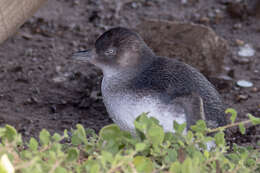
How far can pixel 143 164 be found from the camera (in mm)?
1733

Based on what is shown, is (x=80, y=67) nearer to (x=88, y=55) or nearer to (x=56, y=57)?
(x=56, y=57)

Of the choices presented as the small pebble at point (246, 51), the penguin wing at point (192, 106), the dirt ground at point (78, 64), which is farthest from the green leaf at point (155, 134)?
the small pebble at point (246, 51)

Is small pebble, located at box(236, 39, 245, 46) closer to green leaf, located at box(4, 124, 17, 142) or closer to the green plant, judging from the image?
the green plant

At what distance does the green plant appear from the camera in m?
1.62

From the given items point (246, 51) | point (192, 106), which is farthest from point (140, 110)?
point (246, 51)

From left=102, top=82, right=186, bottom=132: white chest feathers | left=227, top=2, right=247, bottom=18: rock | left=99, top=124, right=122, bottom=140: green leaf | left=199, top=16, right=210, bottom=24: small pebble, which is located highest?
left=99, top=124, right=122, bottom=140: green leaf

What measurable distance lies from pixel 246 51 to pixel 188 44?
3.35ft

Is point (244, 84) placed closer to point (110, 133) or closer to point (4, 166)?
point (110, 133)

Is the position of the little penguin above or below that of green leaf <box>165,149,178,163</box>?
below

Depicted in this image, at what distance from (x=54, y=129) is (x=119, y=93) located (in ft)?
4.98

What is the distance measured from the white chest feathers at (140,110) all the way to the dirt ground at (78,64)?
151cm

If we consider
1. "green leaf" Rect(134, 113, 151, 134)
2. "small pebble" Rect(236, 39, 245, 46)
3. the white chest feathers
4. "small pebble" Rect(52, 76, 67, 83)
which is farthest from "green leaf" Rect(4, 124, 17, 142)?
"small pebble" Rect(236, 39, 245, 46)

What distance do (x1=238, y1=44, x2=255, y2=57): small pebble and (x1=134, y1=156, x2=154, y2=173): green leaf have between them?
13.6 ft

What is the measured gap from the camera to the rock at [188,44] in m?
5.13
